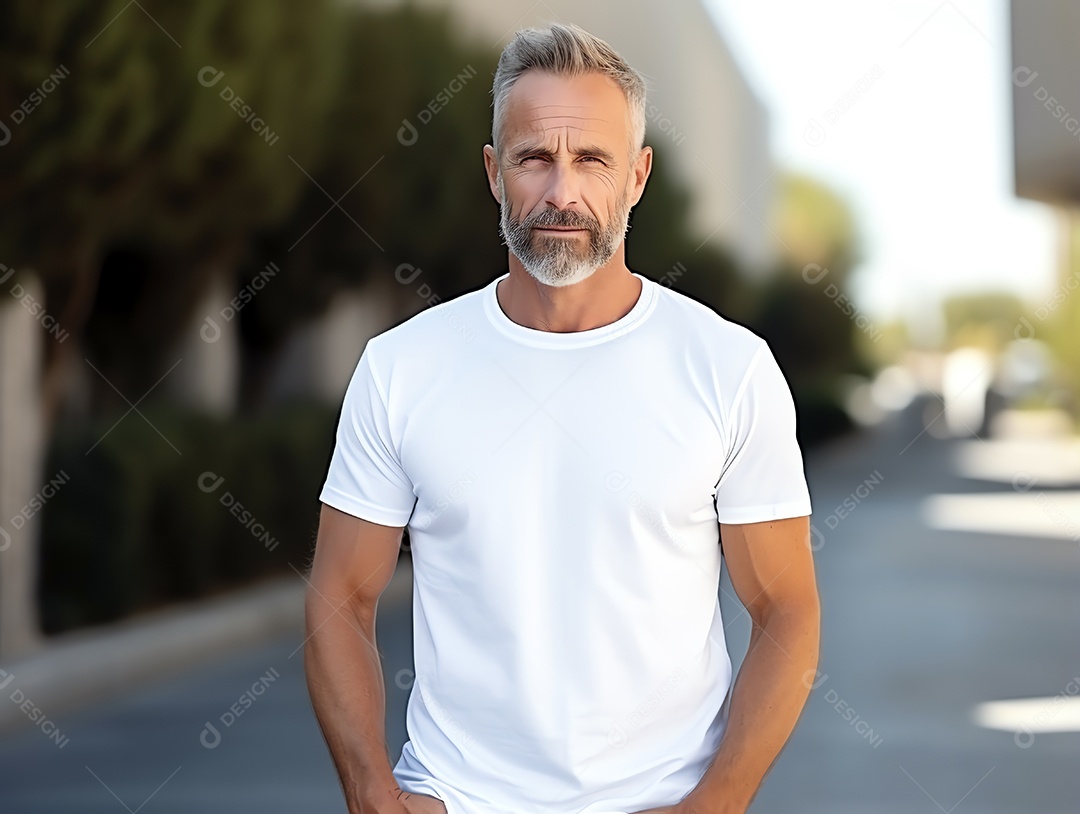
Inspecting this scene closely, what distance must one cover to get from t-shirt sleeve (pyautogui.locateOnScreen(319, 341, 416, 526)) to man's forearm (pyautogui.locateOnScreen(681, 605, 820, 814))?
603mm

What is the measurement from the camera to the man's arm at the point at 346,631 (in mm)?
2527

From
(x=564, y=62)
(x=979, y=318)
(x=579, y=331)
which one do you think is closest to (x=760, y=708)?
(x=579, y=331)

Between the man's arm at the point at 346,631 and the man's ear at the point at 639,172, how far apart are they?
663 mm

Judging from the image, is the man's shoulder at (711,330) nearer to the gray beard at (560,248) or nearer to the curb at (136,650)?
the gray beard at (560,248)

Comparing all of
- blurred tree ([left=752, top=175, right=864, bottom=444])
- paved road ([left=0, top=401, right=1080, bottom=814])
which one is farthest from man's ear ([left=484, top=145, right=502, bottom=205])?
blurred tree ([left=752, top=175, right=864, bottom=444])

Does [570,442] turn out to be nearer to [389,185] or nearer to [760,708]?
[760,708]

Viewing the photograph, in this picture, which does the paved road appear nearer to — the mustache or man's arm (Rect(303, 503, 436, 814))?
man's arm (Rect(303, 503, 436, 814))

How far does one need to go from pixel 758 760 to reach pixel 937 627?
9780mm

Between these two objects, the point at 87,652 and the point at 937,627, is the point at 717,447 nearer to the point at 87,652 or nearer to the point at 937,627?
the point at 87,652

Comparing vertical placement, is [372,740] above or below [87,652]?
above

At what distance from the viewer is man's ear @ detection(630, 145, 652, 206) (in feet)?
8.29

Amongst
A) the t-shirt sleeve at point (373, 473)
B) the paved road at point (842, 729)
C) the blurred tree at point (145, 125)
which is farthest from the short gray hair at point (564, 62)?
the blurred tree at point (145, 125)

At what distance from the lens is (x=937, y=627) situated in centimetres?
1175

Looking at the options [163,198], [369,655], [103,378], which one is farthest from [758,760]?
[103,378]
